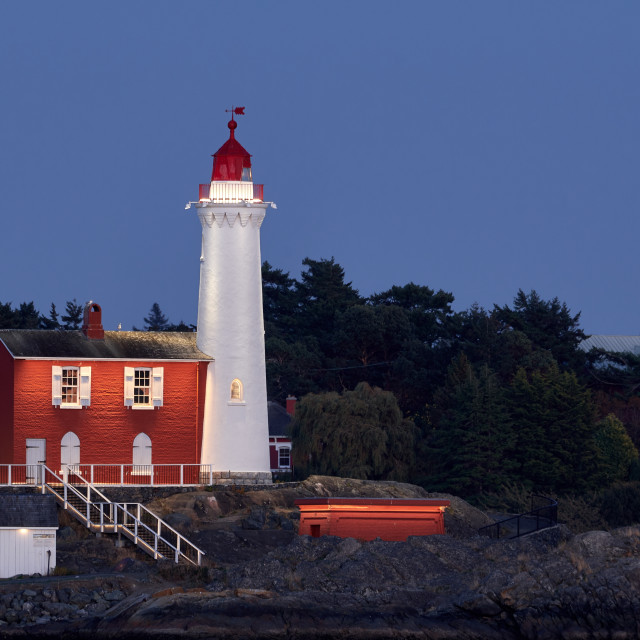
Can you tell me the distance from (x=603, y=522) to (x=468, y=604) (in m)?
15.0

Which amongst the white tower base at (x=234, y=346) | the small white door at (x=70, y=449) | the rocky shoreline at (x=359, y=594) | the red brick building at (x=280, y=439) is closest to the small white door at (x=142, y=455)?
the small white door at (x=70, y=449)

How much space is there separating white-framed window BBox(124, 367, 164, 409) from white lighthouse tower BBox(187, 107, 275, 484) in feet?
5.86

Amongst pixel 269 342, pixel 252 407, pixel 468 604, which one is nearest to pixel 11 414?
pixel 252 407

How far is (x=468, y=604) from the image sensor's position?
39281 mm

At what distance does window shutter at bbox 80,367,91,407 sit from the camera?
52312 millimetres

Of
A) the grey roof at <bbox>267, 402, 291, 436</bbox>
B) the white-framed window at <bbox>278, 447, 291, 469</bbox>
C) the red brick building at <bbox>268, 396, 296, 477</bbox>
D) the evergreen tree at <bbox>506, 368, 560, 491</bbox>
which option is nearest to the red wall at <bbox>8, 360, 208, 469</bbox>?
the red brick building at <bbox>268, 396, 296, 477</bbox>

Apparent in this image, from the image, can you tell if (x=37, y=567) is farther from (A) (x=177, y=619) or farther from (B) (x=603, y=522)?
(B) (x=603, y=522)

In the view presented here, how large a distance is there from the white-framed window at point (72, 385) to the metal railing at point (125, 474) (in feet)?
6.58

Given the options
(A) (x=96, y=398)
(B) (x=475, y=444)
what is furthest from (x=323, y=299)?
(A) (x=96, y=398)

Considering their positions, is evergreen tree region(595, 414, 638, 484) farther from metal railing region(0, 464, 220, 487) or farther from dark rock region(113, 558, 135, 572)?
dark rock region(113, 558, 135, 572)

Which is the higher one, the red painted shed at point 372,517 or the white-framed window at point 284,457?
the white-framed window at point 284,457

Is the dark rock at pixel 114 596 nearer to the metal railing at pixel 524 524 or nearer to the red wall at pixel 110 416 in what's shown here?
the metal railing at pixel 524 524

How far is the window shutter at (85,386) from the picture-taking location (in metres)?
52.3

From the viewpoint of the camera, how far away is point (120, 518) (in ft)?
158
